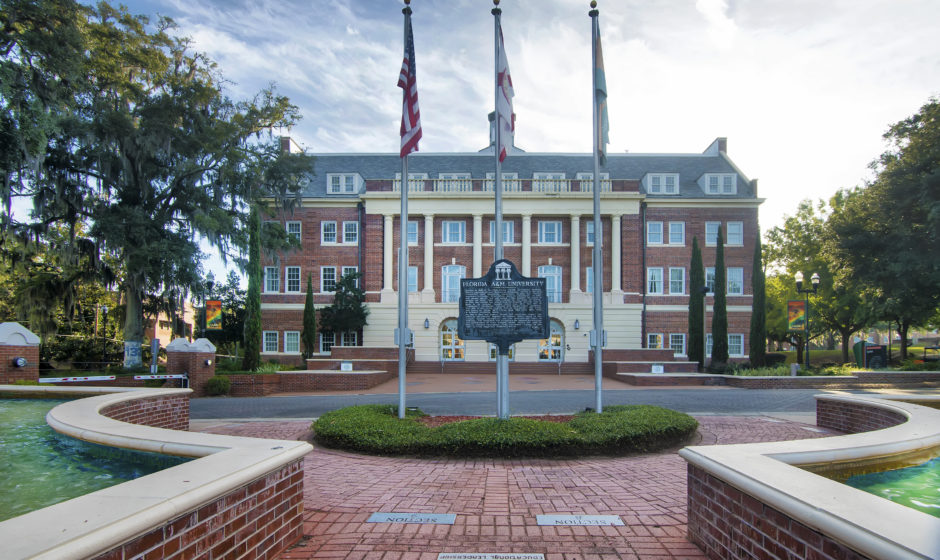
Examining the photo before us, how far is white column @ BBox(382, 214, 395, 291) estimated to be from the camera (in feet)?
111

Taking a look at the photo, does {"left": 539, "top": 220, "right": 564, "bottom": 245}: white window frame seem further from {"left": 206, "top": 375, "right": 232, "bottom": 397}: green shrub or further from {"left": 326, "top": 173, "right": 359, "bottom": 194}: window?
{"left": 206, "top": 375, "right": 232, "bottom": 397}: green shrub

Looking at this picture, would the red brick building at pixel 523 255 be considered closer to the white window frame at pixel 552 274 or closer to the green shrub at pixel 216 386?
the white window frame at pixel 552 274

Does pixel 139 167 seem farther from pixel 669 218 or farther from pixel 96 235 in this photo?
pixel 669 218

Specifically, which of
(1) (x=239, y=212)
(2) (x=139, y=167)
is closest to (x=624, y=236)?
(1) (x=239, y=212)

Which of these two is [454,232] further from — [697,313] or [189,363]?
[189,363]

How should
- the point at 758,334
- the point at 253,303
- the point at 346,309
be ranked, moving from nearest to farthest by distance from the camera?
the point at 253,303, the point at 758,334, the point at 346,309

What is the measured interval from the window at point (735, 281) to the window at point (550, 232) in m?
10.9

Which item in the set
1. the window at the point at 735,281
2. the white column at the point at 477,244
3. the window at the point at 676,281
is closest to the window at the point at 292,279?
the white column at the point at 477,244

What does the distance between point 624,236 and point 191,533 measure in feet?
108

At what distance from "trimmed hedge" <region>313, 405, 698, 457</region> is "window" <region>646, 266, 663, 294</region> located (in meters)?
25.7

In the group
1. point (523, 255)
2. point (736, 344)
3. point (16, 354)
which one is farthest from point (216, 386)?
point (736, 344)

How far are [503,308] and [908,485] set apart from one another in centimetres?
601

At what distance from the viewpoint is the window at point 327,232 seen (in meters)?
34.7

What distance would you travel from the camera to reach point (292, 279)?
34625 millimetres
